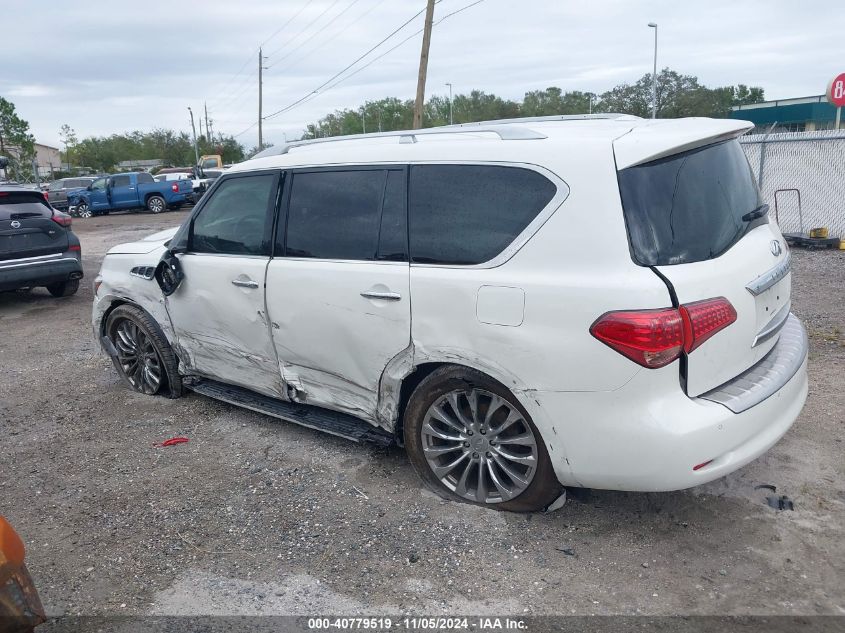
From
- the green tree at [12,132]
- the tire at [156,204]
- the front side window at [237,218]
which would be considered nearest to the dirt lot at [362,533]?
the front side window at [237,218]

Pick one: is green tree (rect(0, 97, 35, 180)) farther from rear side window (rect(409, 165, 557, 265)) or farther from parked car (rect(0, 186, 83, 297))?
rear side window (rect(409, 165, 557, 265))

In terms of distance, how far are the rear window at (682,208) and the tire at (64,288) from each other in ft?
29.0

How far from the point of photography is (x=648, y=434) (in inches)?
107

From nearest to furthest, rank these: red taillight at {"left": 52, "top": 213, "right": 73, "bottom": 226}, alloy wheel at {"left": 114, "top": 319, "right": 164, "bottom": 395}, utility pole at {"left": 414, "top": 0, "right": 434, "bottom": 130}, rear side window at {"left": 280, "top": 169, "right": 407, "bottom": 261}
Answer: rear side window at {"left": 280, "top": 169, "right": 407, "bottom": 261}, alloy wheel at {"left": 114, "top": 319, "right": 164, "bottom": 395}, red taillight at {"left": 52, "top": 213, "right": 73, "bottom": 226}, utility pole at {"left": 414, "top": 0, "right": 434, "bottom": 130}

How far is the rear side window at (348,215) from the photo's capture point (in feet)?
11.4

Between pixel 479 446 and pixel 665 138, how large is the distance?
163cm

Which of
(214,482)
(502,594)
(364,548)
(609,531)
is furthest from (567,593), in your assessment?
(214,482)

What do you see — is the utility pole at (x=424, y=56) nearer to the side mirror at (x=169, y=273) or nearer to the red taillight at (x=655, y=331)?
the side mirror at (x=169, y=273)

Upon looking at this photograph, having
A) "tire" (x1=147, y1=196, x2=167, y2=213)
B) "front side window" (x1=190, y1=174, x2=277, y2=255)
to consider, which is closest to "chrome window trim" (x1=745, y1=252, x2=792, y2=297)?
"front side window" (x1=190, y1=174, x2=277, y2=255)

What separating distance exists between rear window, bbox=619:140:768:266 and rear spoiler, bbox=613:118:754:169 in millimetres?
39

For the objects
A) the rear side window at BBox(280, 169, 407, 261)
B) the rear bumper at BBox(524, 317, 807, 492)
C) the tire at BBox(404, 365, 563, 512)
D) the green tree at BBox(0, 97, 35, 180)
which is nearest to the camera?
the rear bumper at BBox(524, 317, 807, 492)

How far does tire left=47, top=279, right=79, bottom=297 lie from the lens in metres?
9.62

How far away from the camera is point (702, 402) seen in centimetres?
280

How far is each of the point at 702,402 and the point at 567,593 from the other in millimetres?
954
